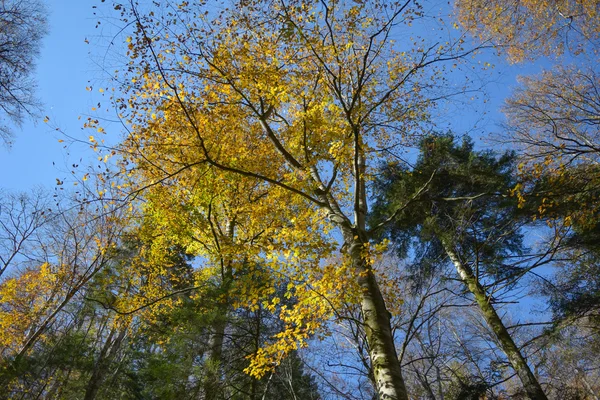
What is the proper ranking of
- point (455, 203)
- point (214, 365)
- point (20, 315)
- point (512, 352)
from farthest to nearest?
point (20, 315), point (455, 203), point (512, 352), point (214, 365)

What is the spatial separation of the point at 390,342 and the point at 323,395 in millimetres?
7187

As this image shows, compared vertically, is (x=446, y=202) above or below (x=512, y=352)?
above

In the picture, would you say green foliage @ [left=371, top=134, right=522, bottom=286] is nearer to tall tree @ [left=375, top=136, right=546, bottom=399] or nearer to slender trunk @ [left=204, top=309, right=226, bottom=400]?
tall tree @ [left=375, top=136, right=546, bottom=399]

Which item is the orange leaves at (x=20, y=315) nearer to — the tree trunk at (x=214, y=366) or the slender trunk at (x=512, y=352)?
the tree trunk at (x=214, y=366)

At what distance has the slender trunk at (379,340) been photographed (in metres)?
3.39

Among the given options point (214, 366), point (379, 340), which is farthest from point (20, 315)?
point (379, 340)

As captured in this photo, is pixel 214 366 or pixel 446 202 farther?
pixel 446 202

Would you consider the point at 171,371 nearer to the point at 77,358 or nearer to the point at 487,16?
the point at 77,358

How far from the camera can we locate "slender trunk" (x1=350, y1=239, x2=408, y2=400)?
3393 millimetres

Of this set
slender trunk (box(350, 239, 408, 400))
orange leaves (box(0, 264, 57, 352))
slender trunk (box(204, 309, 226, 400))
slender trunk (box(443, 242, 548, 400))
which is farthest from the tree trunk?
orange leaves (box(0, 264, 57, 352))

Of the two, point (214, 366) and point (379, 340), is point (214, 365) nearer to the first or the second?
point (214, 366)

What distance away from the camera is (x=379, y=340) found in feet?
12.2

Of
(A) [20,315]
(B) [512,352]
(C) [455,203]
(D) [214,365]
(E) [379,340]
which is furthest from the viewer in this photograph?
(A) [20,315]

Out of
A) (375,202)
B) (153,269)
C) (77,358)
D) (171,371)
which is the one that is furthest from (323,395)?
(77,358)
